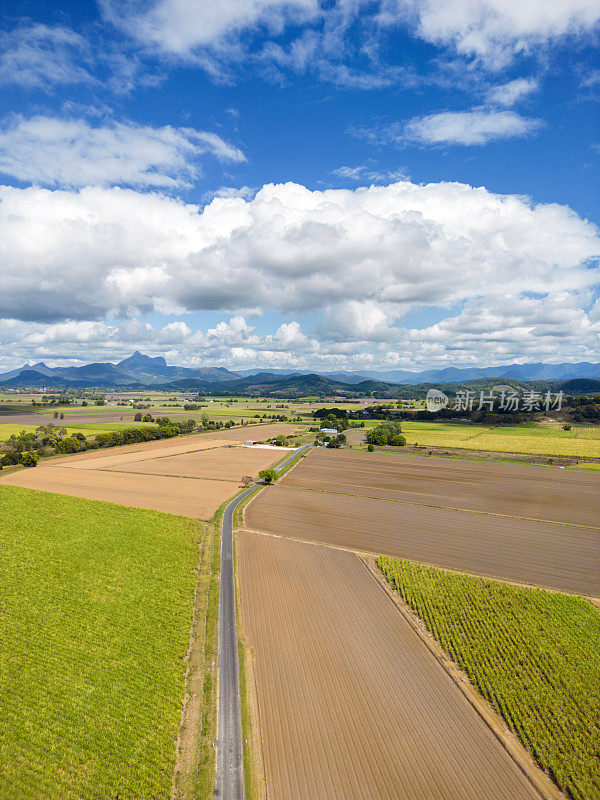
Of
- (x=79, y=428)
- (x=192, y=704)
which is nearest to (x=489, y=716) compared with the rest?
(x=192, y=704)

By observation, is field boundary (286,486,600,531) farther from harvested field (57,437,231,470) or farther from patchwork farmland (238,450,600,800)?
harvested field (57,437,231,470)

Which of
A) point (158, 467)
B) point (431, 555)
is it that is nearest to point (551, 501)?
point (431, 555)

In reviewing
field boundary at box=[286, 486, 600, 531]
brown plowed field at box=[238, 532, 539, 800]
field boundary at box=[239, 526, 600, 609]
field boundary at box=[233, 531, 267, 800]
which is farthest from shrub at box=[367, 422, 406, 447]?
field boundary at box=[233, 531, 267, 800]

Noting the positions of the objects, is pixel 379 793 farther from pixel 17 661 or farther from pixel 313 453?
pixel 313 453

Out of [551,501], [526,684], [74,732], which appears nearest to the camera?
[74,732]

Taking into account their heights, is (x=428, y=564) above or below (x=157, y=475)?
below

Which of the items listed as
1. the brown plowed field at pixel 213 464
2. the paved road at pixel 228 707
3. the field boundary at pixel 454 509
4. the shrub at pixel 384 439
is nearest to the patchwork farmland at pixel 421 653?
the field boundary at pixel 454 509

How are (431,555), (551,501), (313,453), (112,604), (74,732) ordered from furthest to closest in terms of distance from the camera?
1. (313,453)
2. (551,501)
3. (431,555)
4. (112,604)
5. (74,732)

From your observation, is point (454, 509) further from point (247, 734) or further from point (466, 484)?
point (247, 734)
